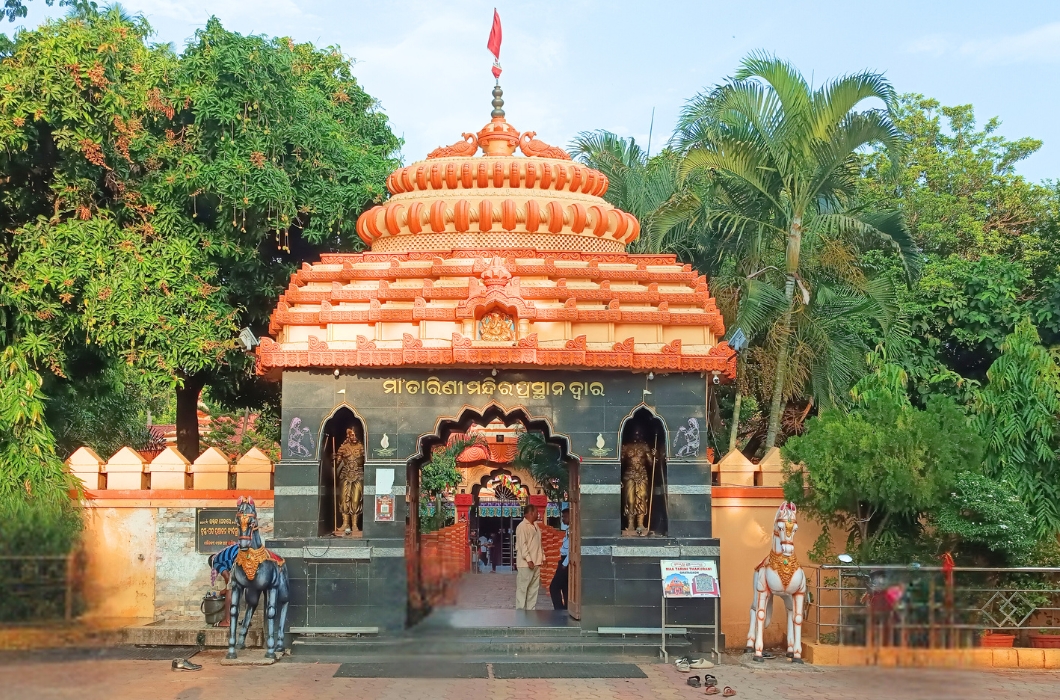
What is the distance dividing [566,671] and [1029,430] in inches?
284

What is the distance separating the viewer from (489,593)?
21297 mm

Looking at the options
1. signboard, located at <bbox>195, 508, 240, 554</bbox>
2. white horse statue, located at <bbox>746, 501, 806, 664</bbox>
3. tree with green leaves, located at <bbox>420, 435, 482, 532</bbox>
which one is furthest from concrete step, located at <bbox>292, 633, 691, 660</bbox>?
tree with green leaves, located at <bbox>420, 435, 482, 532</bbox>

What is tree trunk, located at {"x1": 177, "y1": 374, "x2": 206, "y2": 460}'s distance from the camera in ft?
65.7

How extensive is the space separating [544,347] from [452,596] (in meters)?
5.75

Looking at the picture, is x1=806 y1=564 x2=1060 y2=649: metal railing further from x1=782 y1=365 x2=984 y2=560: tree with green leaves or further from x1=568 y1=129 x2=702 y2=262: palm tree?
x1=568 y1=129 x2=702 y2=262: palm tree

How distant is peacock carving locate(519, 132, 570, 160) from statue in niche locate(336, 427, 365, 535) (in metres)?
4.61

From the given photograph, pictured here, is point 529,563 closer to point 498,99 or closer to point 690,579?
point 690,579

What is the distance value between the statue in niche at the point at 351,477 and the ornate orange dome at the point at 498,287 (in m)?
1.19

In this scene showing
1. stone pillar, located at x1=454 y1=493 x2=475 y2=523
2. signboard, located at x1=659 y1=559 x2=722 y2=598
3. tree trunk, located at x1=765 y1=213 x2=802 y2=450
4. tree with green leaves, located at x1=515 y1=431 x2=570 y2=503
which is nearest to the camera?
signboard, located at x1=659 y1=559 x2=722 y2=598

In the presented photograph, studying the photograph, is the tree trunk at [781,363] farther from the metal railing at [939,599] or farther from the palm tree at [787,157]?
the metal railing at [939,599]

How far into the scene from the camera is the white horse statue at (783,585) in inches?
501

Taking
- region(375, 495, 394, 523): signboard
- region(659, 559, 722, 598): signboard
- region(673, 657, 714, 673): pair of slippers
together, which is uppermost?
region(375, 495, 394, 523): signboard

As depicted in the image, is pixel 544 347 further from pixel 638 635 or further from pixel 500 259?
pixel 638 635

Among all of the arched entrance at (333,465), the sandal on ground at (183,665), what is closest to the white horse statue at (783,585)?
the arched entrance at (333,465)
